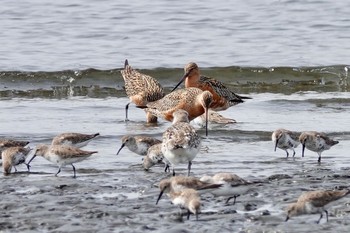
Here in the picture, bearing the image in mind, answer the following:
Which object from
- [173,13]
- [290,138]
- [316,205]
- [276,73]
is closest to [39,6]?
[173,13]

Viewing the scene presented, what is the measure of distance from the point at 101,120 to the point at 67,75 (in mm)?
4664

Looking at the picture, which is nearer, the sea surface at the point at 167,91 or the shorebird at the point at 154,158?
the sea surface at the point at 167,91

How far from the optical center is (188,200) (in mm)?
8422

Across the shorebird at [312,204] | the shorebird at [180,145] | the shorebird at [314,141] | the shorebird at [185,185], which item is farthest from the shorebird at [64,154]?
the shorebird at [312,204]

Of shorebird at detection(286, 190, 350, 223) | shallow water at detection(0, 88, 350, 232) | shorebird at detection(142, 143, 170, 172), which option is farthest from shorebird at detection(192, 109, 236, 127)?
shorebird at detection(286, 190, 350, 223)

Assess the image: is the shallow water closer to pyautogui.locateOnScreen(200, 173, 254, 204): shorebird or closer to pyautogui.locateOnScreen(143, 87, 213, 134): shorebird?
pyautogui.locateOnScreen(200, 173, 254, 204): shorebird

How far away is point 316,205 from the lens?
844 centimetres

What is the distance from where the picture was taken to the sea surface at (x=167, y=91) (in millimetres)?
8930

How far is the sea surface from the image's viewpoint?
893 cm

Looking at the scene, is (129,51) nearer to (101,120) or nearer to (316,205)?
(101,120)

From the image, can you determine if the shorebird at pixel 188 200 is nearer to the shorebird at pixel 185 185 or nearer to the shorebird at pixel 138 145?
the shorebird at pixel 185 185

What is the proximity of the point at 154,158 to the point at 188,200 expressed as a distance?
9.01 ft

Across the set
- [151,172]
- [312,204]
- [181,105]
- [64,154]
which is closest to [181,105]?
[181,105]

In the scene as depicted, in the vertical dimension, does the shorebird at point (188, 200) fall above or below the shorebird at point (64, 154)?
below
